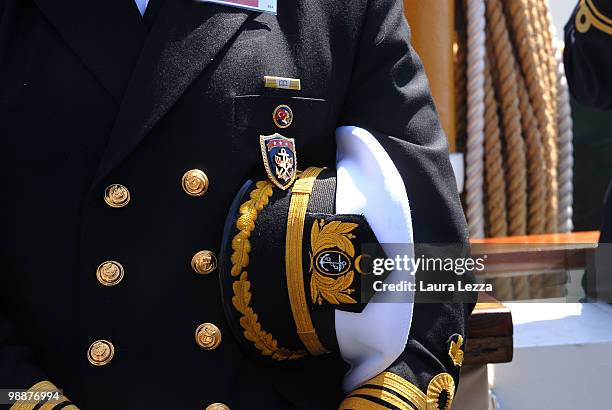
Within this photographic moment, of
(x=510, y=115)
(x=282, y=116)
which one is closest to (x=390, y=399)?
(x=282, y=116)

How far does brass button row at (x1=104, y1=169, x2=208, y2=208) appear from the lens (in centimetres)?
102

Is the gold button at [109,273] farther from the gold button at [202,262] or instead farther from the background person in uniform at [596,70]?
the background person in uniform at [596,70]

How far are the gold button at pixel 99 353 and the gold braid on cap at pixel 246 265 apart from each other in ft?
0.55

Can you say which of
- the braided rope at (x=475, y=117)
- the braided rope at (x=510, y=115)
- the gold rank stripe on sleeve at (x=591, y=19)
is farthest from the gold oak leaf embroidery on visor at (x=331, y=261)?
the braided rope at (x=510, y=115)

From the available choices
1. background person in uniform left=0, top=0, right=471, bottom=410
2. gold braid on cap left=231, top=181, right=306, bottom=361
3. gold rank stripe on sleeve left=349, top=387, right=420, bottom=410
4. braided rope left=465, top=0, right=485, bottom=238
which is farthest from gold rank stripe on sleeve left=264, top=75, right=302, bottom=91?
braided rope left=465, top=0, right=485, bottom=238

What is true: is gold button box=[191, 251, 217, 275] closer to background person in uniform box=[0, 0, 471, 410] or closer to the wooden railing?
background person in uniform box=[0, 0, 471, 410]

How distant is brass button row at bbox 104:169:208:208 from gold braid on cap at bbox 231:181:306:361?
0.19 ft

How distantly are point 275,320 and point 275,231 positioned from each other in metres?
0.11

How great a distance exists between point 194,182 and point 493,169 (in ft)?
4.84

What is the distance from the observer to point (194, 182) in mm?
1047

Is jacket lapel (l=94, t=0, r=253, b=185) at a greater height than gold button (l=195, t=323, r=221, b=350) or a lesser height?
greater

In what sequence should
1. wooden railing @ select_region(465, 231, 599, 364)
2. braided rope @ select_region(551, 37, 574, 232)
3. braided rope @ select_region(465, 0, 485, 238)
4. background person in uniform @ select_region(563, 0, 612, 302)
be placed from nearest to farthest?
background person in uniform @ select_region(563, 0, 612, 302), wooden railing @ select_region(465, 231, 599, 364), braided rope @ select_region(465, 0, 485, 238), braided rope @ select_region(551, 37, 574, 232)

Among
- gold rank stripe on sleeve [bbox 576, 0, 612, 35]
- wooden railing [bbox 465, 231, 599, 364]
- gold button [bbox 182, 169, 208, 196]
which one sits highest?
gold rank stripe on sleeve [bbox 576, 0, 612, 35]

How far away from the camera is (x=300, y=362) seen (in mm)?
1129
